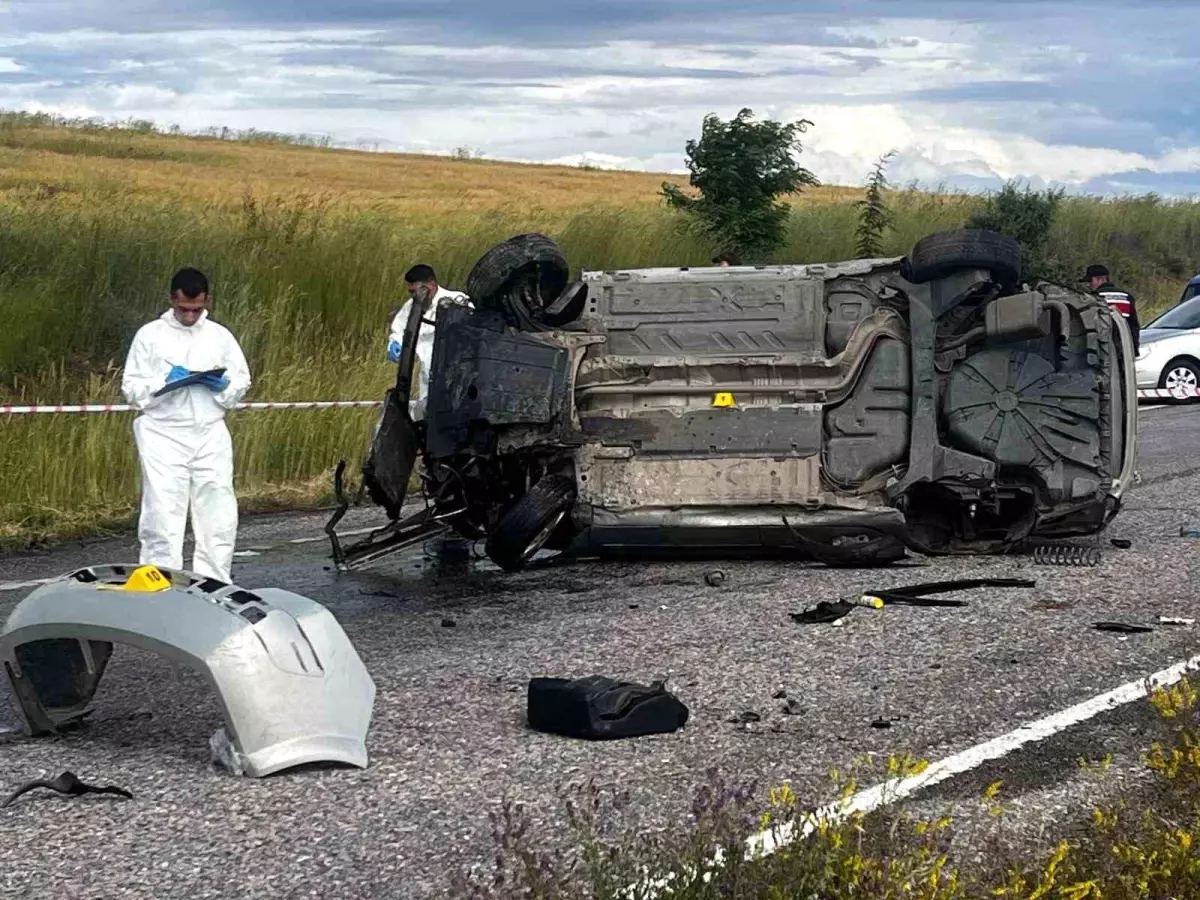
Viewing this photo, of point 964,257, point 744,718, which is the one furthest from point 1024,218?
point 744,718

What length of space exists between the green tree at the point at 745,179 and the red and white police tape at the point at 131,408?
11103 millimetres

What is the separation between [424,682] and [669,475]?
116 inches

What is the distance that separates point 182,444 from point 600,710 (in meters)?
3.82

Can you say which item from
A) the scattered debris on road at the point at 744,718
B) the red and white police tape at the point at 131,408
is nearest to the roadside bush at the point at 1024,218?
the red and white police tape at the point at 131,408

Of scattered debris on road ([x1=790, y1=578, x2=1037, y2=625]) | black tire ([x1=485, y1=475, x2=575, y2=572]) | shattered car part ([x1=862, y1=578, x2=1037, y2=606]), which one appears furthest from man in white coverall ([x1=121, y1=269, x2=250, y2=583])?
shattered car part ([x1=862, y1=578, x2=1037, y2=606])

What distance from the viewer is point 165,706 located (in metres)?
6.95

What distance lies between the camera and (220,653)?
5.86 meters

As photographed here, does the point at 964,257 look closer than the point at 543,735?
Answer: No

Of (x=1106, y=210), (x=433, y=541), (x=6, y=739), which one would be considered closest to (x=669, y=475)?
(x=433, y=541)

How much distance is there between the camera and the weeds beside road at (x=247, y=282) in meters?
13.6

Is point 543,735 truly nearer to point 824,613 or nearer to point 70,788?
point 70,788

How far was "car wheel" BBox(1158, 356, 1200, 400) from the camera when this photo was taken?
22016 mm

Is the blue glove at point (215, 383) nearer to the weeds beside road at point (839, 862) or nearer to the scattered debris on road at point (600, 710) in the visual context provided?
the scattered debris on road at point (600, 710)

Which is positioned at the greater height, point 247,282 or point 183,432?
point 247,282
